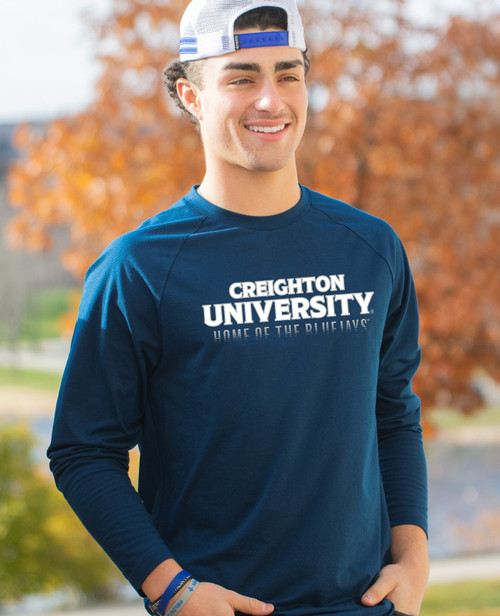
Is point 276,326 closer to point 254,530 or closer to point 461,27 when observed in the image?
point 254,530

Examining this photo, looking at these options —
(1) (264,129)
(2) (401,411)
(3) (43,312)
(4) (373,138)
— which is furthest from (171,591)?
(3) (43,312)

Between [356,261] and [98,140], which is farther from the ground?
[98,140]

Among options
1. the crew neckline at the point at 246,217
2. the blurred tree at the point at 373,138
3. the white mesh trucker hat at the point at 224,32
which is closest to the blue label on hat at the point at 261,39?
the white mesh trucker hat at the point at 224,32

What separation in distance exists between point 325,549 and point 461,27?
5.33 m

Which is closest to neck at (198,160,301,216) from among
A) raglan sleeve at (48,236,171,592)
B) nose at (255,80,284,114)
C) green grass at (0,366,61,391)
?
nose at (255,80,284,114)

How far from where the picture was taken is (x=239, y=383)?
5.08 ft

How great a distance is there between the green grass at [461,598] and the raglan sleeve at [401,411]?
181 inches

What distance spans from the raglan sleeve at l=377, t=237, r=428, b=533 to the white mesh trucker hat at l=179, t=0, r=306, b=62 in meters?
0.49

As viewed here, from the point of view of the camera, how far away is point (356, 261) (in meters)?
1.69

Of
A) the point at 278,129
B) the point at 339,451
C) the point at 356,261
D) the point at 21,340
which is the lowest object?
the point at 21,340

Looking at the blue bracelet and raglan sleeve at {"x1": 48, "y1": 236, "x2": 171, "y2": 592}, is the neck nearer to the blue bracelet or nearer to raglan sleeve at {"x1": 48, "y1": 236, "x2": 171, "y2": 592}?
raglan sleeve at {"x1": 48, "y1": 236, "x2": 171, "y2": 592}

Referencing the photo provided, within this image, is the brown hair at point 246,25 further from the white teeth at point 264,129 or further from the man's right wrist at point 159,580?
the man's right wrist at point 159,580

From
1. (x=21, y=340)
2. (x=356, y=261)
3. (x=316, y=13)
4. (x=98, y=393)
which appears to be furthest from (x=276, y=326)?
(x=21, y=340)

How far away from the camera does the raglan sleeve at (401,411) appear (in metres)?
1.80
